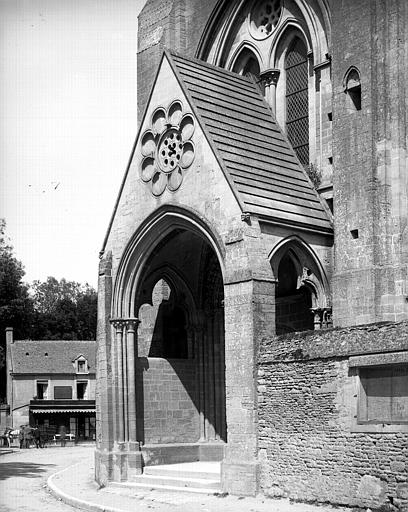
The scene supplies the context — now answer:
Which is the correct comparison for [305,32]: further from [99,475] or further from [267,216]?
[99,475]

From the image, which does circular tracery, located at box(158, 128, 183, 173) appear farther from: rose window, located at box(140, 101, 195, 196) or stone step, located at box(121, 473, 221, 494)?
stone step, located at box(121, 473, 221, 494)

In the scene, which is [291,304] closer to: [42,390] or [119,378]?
[119,378]

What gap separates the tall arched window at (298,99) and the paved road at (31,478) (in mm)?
11203

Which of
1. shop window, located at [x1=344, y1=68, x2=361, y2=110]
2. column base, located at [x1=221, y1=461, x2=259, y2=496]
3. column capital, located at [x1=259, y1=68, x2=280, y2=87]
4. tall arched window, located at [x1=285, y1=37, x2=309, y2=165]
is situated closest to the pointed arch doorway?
tall arched window, located at [x1=285, y1=37, x2=309, y2=165]

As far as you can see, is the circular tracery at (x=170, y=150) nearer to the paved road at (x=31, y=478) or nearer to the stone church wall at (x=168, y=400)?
the stone church wall at (x=168, y=400)

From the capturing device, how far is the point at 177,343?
28250 millimetres

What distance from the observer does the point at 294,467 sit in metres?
19.3

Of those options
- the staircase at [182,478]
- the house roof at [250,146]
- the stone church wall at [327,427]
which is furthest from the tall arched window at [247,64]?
the staircase at [182,478]

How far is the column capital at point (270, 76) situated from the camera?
88.4ft

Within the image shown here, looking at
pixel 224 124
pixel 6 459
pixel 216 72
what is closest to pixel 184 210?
pixel 224 124

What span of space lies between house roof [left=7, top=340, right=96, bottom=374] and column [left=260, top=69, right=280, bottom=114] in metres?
39.5

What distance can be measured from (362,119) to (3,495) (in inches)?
492

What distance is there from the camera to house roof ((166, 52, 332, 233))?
73.3ft

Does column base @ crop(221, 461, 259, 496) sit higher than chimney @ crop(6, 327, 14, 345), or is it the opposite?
chimney @ crop(6, 327, 14, 345)
